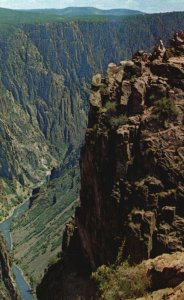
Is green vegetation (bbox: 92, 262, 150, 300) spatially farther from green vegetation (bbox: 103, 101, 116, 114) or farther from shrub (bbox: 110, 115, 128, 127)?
green vegetation (bbox: 103, 101, 116, 114)

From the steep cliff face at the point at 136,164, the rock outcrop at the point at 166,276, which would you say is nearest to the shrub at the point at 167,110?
the steep cliff face at the point at 136,164

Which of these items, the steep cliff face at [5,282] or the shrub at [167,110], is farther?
the steep cliff face at [5,282]

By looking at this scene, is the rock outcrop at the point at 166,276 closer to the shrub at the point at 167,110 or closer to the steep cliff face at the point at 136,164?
the steep cliff face at the point at 136,164

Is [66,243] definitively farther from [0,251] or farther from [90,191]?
[0,251]

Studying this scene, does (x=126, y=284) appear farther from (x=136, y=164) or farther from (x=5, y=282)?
(x=5, y=282)

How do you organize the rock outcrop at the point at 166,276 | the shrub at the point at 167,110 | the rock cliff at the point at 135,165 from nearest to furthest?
the rock outcrop at the point at 166,276 → the rock cliff at the point at 135,165 → the shrub at the point at 167,110

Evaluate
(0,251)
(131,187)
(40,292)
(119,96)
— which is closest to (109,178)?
(131,187)

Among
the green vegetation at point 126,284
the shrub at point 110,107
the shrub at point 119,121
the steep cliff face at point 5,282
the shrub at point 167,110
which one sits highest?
the shrub at point 167,110

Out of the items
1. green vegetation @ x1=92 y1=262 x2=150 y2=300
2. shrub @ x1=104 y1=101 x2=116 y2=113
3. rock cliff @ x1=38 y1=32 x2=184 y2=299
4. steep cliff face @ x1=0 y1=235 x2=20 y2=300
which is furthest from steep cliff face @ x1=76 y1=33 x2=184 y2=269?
steep cliff face @ x1=0 y1=235 x2=20 y2=300
